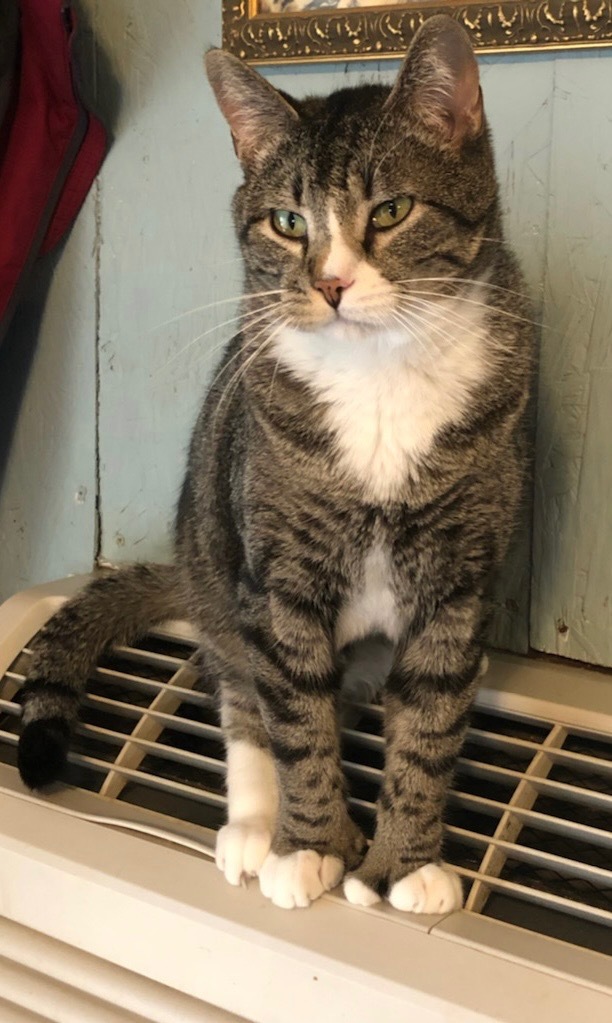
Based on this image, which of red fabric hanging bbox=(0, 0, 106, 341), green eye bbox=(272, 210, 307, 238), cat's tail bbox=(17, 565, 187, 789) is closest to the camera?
green eye bbox=(272, 210, 307, 238)

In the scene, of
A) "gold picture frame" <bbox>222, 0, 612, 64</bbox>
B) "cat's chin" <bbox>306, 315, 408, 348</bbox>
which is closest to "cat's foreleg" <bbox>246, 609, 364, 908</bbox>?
"cat's chin" <bbox>306, 315, 408, 348</bbox>

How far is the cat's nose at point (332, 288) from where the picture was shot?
0.87 m

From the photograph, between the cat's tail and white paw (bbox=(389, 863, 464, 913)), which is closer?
white paw (bbox=(389, 863, 464, 913))

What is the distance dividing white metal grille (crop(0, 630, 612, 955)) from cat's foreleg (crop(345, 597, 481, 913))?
46 millimetres

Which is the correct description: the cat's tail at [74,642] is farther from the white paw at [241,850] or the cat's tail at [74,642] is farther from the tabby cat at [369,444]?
the white paw at [241,850]

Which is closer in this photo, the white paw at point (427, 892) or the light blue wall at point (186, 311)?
the white paw at point (427, 892)

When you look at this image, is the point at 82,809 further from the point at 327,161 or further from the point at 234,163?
the point at 234,163

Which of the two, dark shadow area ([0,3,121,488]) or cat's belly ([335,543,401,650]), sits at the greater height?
dark shadow area ([0,3,121,488])

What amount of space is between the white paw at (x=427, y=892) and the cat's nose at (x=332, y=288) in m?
0.51

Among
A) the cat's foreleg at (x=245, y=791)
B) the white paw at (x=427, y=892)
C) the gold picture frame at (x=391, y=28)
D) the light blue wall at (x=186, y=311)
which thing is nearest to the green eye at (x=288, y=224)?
the light blue wall at (x=186, y=311)

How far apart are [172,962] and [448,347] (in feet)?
1.95

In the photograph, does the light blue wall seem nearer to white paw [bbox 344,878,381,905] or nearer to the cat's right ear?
the cat's right ear

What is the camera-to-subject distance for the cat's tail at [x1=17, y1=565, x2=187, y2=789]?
3.46ft

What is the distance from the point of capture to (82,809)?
3.32 ft
